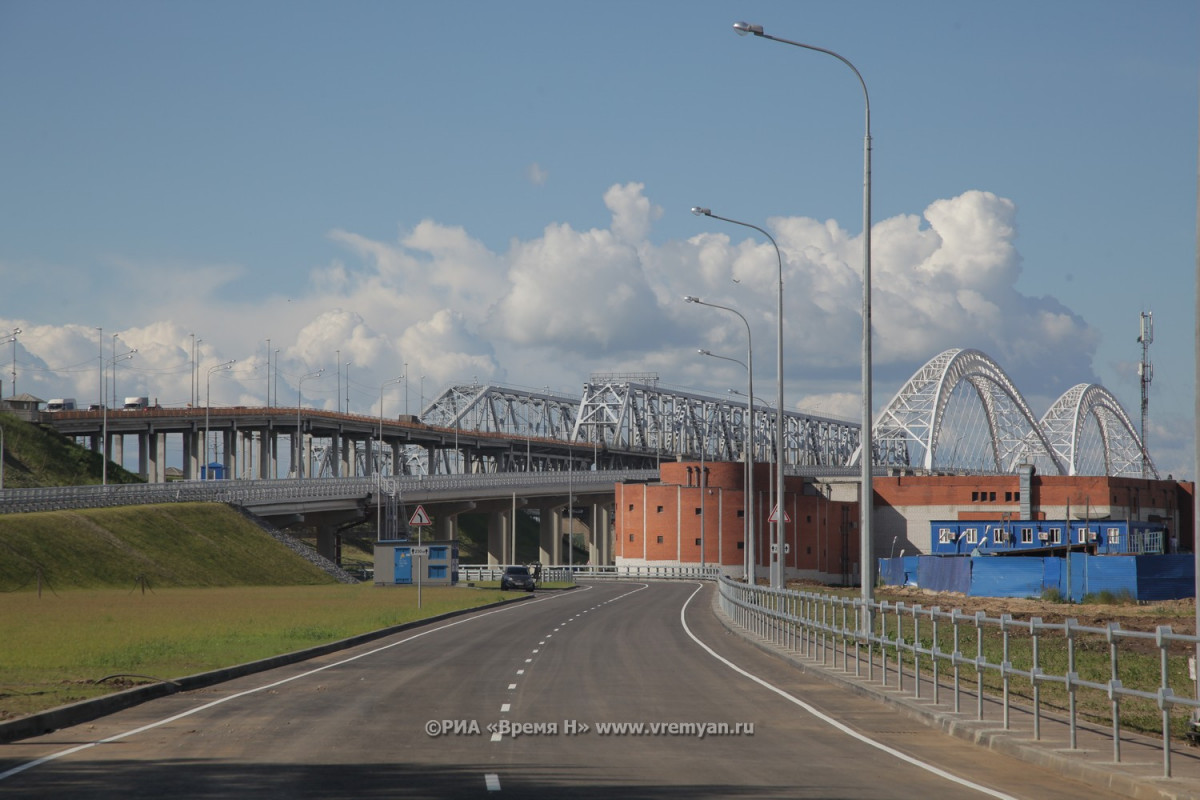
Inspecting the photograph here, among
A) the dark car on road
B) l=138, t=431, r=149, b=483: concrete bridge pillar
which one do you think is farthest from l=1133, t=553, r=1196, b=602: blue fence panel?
l=138, t=431, r=149, b=483: concrete bridge pillar

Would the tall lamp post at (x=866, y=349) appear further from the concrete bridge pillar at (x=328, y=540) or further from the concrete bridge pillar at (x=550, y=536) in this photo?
the concrete bridge pillar at (x=550, y=536)

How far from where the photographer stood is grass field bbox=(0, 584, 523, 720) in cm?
2162

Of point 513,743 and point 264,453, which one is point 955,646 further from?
point 264,453

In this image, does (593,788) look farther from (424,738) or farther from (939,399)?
(939,399)

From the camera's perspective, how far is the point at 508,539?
149375 millimetres

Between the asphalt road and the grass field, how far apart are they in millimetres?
1615

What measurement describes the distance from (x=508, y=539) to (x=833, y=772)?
138m

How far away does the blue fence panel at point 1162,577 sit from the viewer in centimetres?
6712

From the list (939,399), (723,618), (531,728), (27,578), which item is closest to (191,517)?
(27,578)

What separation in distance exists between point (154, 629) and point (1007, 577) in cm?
4873

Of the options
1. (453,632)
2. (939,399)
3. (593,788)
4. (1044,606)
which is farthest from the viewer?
(939,399)

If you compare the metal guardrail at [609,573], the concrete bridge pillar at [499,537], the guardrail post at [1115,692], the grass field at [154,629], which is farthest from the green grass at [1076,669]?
the concrete bridge pillar at [499,537]

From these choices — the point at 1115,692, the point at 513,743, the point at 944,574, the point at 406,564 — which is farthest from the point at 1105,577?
the point at 513,743

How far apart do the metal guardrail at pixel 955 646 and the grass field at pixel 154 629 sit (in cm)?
1074
